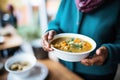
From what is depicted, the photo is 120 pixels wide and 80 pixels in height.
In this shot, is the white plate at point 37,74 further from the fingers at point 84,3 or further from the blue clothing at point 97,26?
the fingers at point 84,3

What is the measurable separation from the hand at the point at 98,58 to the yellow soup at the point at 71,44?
0.05 metres

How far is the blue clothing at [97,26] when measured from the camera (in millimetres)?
943

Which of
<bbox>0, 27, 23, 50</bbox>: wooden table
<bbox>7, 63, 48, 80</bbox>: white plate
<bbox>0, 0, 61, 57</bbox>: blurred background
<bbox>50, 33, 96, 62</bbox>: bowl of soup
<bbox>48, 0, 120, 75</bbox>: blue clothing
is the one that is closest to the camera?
<bbox>50, 33, 96, 62</bbox>: bowl of soup

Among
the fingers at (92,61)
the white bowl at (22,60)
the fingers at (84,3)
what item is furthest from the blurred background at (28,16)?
the fingers at (92,61)

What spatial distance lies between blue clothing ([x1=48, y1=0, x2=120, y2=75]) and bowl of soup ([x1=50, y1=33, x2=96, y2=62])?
2.7 inches

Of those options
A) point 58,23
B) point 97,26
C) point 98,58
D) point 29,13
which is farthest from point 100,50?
point 29,13

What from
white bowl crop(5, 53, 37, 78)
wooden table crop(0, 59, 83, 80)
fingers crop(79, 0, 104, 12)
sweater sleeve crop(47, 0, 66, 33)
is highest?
fingers crop(79, 0, 104, 12)

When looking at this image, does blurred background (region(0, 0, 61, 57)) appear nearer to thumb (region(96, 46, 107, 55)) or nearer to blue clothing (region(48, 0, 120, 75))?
blue clothing (region(48, 0, 120, 75))

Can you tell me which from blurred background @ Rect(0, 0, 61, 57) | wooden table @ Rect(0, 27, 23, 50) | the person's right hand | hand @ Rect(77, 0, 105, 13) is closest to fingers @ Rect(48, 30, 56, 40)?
the person's right hand

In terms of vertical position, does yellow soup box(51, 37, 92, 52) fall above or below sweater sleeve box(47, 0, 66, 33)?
below

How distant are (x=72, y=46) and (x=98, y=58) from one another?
12 cm

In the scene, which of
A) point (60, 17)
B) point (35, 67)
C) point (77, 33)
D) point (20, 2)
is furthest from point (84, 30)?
point (20, 2)

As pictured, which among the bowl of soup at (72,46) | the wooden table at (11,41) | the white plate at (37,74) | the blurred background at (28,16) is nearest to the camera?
the bowl of soup at (72,46)

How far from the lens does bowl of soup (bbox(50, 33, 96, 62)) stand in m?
0.82
